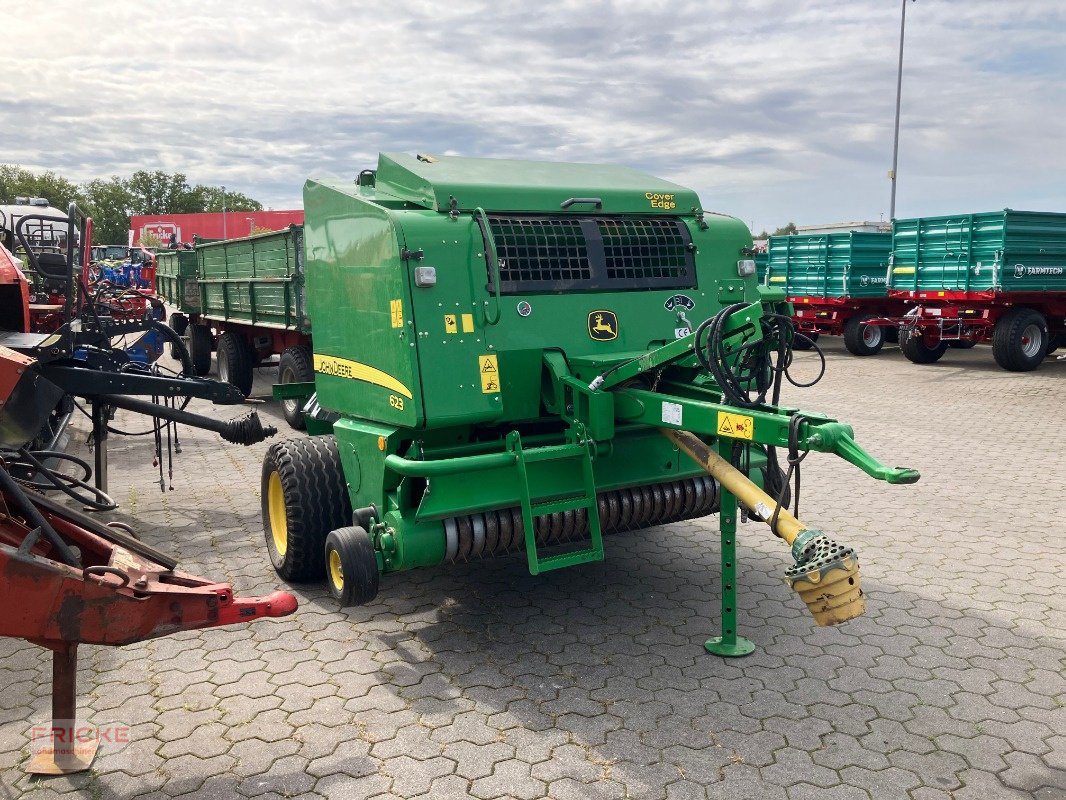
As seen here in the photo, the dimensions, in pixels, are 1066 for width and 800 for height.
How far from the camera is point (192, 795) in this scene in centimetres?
315

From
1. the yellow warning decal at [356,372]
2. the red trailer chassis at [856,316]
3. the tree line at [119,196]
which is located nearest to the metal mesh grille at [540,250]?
the yellow warning decal at [356,372]

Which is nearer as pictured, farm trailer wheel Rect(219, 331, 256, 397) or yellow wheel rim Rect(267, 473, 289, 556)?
yellow wheel rim Rect(267, 473, 289, 556)

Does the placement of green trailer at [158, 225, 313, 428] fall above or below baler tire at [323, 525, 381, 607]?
above

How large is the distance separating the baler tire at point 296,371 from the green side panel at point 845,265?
1013cm

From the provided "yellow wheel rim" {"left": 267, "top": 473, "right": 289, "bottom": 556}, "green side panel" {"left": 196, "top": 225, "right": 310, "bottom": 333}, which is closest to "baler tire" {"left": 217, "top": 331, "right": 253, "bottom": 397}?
"green side panel" {"left": 196, "top": 225, "right": 310, "bottom": 333}

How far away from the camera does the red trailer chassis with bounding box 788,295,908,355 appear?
1756 cm

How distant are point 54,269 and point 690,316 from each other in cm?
370

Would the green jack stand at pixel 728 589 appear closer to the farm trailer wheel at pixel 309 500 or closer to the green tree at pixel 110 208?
the farm trailer wheel at pixel 309 500

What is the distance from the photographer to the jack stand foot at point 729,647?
4.18 m

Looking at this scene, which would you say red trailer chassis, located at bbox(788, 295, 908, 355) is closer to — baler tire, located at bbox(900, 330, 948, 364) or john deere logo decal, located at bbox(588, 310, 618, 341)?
baler tire, located at bbox(900, 330, 948, 364)

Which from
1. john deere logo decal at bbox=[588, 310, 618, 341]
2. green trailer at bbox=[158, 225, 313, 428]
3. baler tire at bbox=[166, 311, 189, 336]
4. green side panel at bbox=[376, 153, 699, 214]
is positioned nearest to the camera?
green side panel at bbox=[376, 153, 699, 214]

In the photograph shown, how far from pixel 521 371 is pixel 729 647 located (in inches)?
64.0

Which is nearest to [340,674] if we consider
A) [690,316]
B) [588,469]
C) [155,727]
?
[155,727]

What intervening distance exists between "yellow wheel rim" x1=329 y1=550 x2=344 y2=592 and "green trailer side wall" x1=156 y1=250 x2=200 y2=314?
1102 cm
